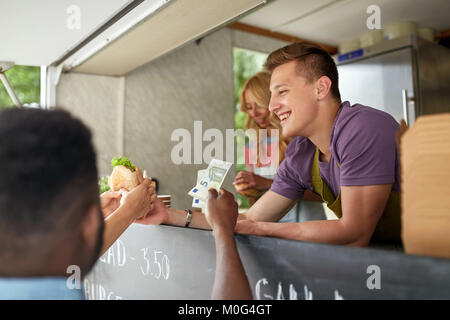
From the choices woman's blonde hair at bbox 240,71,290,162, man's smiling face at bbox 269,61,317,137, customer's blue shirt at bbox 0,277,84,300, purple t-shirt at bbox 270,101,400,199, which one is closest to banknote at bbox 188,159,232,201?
man's smiling face at bbox 269,61,317,137

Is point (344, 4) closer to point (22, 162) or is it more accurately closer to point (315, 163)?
point (315, 163)

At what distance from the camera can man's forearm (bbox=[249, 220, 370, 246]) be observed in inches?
42.1

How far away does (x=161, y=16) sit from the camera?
5.92 ft

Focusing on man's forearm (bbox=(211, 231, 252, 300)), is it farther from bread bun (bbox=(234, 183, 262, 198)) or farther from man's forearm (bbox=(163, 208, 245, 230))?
bread bun (bbox=(234, 183, 262, 198))

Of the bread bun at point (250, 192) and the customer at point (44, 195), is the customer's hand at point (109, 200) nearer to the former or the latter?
the customer at point (44, 195)

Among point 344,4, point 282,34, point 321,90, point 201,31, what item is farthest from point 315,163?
point 282,34

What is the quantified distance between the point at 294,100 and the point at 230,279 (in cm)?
78

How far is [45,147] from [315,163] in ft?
3.82

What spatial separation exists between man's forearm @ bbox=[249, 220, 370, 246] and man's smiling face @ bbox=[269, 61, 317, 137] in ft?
1.47

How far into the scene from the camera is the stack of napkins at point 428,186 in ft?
2.31

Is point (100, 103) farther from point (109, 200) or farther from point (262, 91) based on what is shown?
point (109, 200)

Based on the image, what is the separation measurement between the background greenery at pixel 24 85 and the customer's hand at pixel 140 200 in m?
1.81

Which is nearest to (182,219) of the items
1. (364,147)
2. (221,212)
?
(221,212)

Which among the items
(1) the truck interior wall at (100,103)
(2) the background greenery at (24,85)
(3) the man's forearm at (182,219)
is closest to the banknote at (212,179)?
(3) the man's forearm at (182,219)
